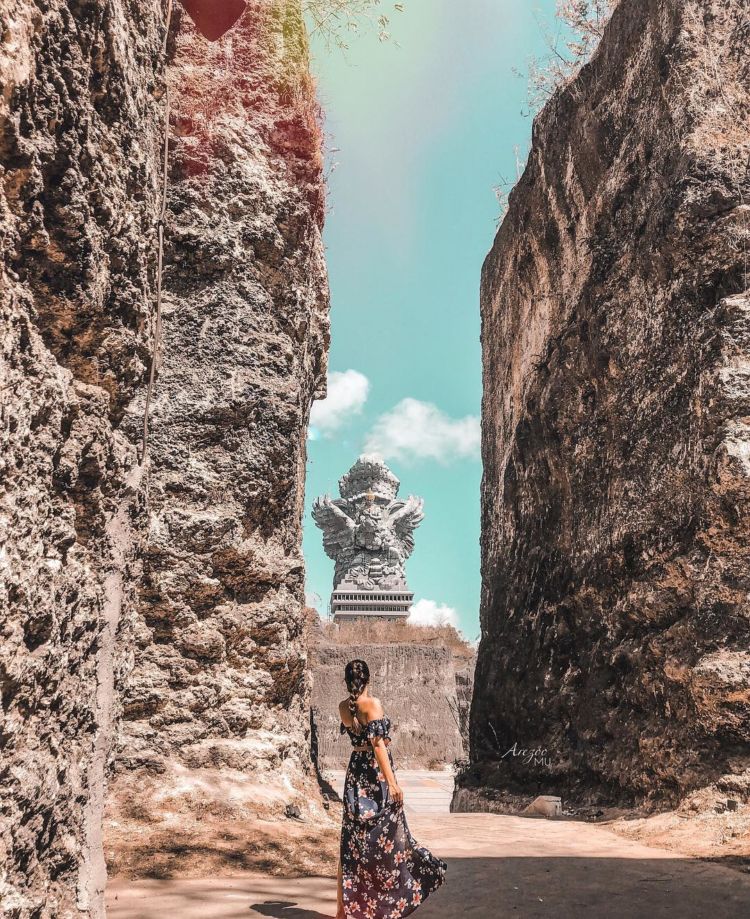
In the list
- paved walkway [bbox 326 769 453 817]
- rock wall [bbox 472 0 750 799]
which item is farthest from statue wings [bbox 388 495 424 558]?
rock wall [bbox 472 0 750 799]

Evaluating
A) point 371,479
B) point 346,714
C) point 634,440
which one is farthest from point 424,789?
point 371,479

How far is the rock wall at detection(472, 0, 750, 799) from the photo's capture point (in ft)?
19.9

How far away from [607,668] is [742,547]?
1961 mm

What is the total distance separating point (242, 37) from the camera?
716 cm

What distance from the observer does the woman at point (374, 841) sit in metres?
3.32

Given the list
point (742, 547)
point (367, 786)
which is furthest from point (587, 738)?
point (367, 786)

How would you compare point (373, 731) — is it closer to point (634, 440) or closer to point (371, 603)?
point (634, 440)

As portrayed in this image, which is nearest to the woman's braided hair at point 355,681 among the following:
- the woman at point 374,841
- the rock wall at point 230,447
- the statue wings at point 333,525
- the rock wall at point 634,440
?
the woman at point 374,841

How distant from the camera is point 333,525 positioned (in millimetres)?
21641

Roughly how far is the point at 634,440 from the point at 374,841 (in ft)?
16.3

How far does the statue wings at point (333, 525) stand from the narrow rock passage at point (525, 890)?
52.7 feet

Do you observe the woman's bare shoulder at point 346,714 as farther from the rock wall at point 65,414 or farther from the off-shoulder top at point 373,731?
the rock wall at point 65,414

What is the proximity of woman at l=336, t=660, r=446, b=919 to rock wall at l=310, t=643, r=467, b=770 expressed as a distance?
9.90 metres

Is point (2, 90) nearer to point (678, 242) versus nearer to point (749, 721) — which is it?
point (749, 721)
